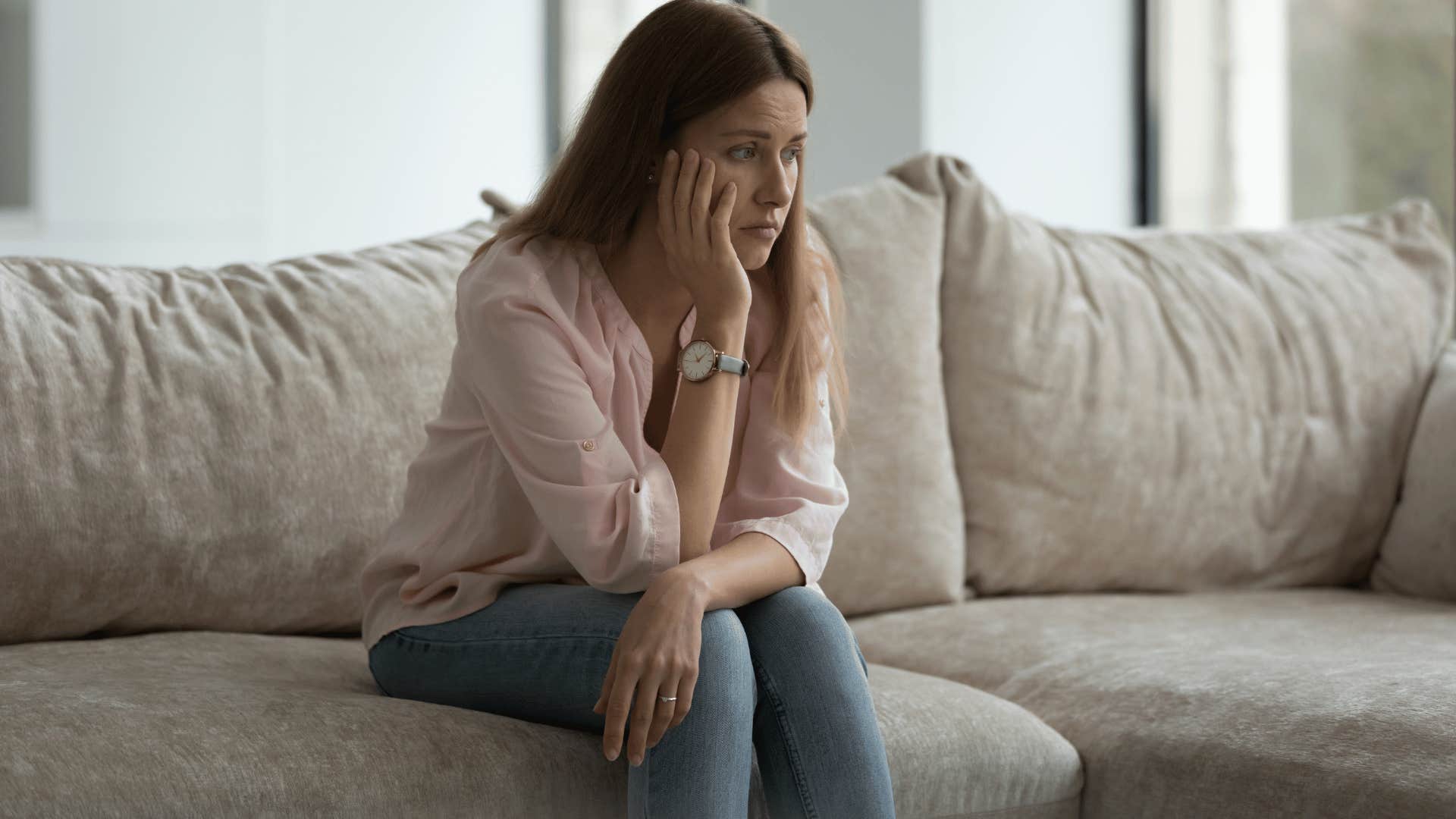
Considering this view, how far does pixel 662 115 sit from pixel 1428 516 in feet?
4.38

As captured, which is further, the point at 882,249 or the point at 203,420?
the point at 882,249

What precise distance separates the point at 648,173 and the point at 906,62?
5.69 feet

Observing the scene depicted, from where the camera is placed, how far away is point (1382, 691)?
141 cm

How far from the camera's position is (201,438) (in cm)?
164

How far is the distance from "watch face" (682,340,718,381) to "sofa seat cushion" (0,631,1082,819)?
348mm

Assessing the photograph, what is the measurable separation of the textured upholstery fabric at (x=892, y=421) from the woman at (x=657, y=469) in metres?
0.40

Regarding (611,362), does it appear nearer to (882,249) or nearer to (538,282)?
(538,282)

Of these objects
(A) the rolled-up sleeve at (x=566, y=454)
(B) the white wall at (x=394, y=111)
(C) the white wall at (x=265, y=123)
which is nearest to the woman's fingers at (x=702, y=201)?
(A) the rolled-up sleeve at (x=566, y=454)

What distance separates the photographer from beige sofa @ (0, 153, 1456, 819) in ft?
4.17

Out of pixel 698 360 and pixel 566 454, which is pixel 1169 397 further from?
pixel 566 454

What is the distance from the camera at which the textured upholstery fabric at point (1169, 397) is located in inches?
80.2

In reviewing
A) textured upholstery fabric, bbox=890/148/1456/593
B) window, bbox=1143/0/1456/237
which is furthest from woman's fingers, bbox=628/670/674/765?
window, bbox=1143/0/1456/237

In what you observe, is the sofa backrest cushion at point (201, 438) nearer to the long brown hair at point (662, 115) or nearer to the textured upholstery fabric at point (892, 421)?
the long brown hair at point (662, 115)

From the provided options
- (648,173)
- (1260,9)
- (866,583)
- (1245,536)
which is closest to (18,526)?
(648,173)
